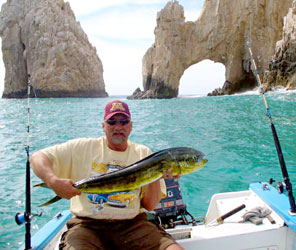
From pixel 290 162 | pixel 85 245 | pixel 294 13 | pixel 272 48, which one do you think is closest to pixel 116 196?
pixel 85 245

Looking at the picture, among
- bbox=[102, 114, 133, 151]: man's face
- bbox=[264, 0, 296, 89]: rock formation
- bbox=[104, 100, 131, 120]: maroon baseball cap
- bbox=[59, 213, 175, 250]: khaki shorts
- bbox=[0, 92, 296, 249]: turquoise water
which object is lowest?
bbox=[0, 92, 296, 249]: turquoise water

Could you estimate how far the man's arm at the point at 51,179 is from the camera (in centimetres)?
196

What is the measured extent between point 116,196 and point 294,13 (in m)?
43.1

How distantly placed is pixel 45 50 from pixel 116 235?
80.3 meters

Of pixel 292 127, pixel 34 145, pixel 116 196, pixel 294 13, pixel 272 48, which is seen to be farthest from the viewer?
pixel 272 48

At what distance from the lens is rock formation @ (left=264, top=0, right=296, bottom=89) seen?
115 ft

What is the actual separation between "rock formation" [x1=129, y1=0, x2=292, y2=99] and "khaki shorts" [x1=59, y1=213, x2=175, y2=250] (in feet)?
181

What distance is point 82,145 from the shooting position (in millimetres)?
2439

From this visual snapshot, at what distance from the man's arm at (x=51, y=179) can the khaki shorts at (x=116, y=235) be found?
422mm

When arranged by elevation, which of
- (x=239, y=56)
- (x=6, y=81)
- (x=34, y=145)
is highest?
(x=239, y=56)

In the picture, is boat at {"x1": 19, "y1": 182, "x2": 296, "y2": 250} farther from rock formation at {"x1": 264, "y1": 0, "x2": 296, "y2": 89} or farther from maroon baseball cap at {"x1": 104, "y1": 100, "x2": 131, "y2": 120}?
rock formation at {"x1": 264, "y1": 0, "x2": 296, "y2": 89}

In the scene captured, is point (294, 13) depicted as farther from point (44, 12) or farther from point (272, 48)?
point (44, 12)

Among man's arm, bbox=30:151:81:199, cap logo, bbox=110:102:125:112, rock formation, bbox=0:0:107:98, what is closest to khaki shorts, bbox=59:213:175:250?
man's arm, bbox=30:151:81:199

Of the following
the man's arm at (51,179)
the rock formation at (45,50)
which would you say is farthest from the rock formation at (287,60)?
the rock formation at (45,50)
